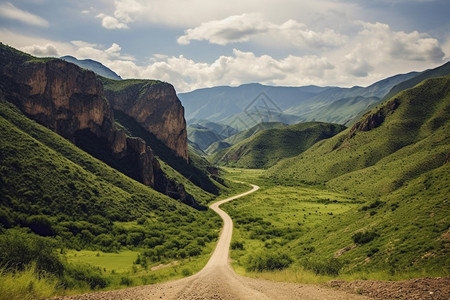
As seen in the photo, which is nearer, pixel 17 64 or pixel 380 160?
pixel 17 64

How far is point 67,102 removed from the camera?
11644 cm

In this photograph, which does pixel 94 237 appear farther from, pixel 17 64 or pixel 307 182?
pixel 307 182

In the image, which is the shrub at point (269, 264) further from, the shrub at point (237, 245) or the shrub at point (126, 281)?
the shrub at point (237, 245)

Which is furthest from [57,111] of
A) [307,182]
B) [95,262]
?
[307,182]

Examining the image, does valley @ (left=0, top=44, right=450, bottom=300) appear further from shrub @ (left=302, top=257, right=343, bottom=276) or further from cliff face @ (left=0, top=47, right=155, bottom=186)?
cliff face @ (left=0, top=47, right=155, bottom=186)

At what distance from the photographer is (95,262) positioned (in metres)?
50.8

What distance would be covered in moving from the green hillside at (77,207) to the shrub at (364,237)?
33013mm

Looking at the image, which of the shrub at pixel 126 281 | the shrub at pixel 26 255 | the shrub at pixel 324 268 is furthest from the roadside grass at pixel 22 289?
the shrub at pixel 324 268

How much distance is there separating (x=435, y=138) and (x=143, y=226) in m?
151

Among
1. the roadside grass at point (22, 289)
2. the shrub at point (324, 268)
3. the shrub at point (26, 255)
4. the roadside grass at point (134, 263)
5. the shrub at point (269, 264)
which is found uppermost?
the roadside grass at point (22, 289)

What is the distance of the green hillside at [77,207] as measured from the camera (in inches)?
2312

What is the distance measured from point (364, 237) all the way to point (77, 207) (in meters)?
63.9

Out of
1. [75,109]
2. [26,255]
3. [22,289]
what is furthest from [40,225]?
[75,109]

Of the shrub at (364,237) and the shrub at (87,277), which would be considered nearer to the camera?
the shrub at (87,277)
